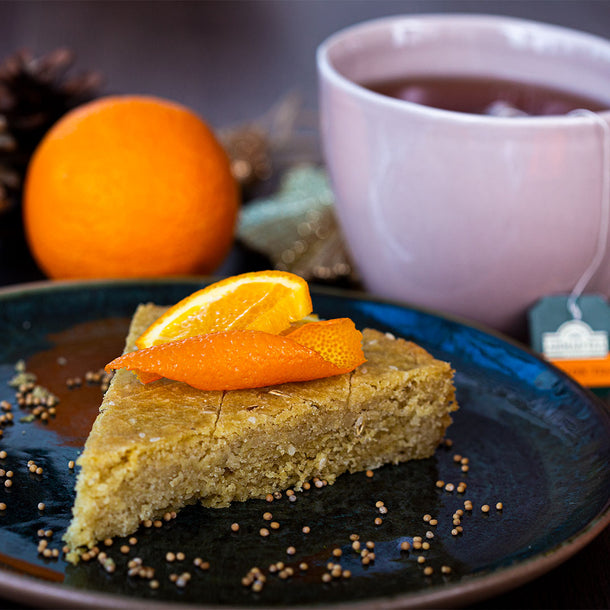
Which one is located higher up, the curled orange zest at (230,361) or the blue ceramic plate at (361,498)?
the curled orange zest at (230,361)

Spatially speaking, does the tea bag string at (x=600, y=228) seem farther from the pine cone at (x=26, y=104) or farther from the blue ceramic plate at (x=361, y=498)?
the pine cone at (x=26, y=104)

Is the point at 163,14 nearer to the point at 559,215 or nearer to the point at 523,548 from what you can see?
the point at 559,215

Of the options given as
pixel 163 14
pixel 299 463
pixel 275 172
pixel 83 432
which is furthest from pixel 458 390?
pixel 163 14

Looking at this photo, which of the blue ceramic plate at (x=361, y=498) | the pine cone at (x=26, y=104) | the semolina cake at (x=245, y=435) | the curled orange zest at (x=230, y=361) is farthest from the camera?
the pine cone at (x=26, y=104)

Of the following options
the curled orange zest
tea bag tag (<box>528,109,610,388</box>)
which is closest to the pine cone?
the curled orange zest

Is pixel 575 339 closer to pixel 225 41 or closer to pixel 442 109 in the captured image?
pixel 442 109

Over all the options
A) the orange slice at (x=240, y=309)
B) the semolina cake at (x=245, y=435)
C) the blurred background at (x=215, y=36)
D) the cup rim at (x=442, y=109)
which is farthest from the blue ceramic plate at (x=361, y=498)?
the blurred background at (x=215, y=36)

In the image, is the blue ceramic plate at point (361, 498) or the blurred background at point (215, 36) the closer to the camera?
the blue ceramic plate at point (361, 498)
